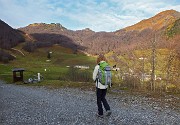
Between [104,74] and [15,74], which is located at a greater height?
[104,74]

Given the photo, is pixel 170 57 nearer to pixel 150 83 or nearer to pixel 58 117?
pixel 150 83

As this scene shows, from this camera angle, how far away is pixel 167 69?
42.0 meters

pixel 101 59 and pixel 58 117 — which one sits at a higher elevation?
pixel 101 59

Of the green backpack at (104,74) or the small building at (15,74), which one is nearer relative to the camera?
the green backpack at (104,74)

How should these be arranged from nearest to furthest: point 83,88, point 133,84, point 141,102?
1. point 141,102
2. point 83,88
3. point 133,84

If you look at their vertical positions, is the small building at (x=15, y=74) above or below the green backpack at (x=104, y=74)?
below

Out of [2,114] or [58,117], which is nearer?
[58,117]

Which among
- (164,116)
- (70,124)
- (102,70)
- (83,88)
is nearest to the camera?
(70,124)

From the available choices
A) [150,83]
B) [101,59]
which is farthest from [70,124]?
[150,83]

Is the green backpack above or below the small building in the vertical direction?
above

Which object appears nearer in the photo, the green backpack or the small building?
the green backpack

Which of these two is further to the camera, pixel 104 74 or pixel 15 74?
pixel 15 74

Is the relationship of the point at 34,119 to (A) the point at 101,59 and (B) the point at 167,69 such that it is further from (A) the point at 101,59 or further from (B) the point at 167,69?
(B) the point at 167,69

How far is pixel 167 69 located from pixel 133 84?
5.70m
